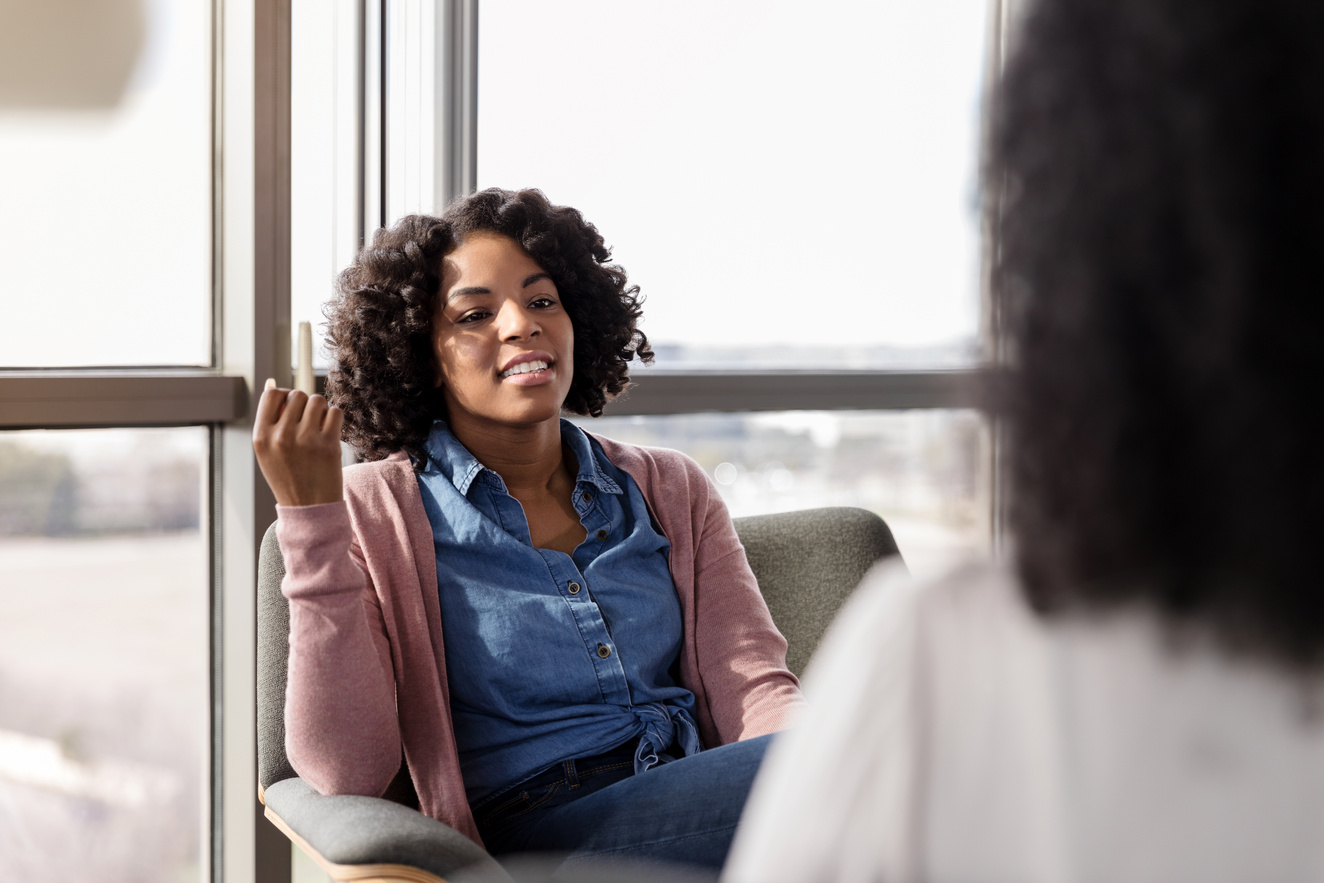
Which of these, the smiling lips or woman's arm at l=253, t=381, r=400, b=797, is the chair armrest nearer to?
woman's arm at l=253, t=381, r=400, b=797

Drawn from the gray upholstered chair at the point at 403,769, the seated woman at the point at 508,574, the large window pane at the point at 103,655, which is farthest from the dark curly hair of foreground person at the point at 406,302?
the large window pane at the point at 103,655

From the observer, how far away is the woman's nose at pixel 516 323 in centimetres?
160

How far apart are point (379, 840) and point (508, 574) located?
18.5 inches

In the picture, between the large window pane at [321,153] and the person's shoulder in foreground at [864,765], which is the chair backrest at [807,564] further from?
the person's shoulder in foreground at [864,765]

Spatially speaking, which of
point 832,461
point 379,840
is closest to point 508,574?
point 379,840

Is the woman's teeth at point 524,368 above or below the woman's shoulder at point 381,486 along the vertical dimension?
above

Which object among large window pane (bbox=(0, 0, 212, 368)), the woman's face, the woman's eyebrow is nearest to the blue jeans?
the woman's face

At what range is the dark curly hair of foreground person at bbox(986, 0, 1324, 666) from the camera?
517 mm

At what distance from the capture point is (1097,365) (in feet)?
1.75

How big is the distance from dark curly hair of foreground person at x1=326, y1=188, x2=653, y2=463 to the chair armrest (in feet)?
1.85

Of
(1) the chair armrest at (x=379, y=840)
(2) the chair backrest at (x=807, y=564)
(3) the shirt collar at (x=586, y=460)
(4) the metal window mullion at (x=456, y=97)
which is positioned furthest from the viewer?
(4) the metal window mullion at (x=456, y=97)

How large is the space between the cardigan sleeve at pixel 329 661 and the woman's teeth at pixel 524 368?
37cm

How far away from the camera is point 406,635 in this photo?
4.75ft

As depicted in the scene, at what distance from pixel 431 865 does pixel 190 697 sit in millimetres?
1060
